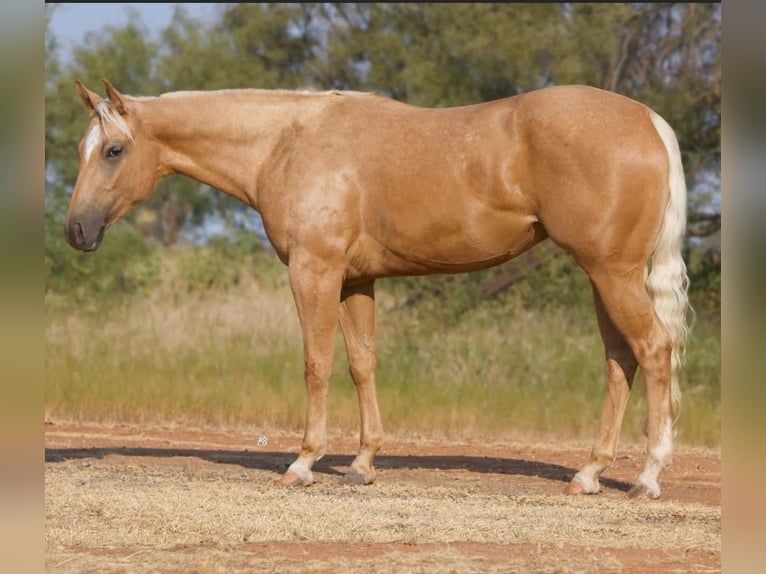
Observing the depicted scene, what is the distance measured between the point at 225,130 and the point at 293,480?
8.25 feet

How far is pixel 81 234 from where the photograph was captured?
7996 mm

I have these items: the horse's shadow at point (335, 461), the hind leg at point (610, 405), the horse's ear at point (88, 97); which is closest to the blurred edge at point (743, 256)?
the hind leg at point (610, 405)

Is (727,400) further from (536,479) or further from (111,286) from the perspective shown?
(111,286)

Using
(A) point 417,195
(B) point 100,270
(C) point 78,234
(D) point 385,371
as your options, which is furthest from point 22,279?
(B) point 100,270

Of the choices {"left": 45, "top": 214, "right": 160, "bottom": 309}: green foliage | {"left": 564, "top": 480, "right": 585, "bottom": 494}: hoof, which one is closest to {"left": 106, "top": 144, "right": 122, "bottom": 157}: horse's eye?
{"left": 564, "top": 480, "right": 585, "bottom": 494}: hoof

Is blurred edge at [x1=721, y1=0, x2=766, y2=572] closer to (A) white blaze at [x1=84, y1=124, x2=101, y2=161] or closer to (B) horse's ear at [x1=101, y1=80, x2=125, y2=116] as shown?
(B) horse's ear at [x1=101, y1=80, x2=125, y2=116]

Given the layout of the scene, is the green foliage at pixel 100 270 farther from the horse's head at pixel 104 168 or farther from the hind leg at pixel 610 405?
the hind leg at pixel 610 405

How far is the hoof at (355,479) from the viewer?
7.91 metres

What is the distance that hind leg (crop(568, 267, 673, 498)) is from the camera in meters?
7.25

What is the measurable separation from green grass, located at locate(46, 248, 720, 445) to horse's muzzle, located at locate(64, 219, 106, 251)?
418cm

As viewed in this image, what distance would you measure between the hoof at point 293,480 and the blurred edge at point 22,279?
472 cm

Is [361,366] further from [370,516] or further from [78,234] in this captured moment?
[78,234]

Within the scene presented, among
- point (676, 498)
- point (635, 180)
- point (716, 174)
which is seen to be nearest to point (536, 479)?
point (676, 498)

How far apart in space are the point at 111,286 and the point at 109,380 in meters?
5.49
